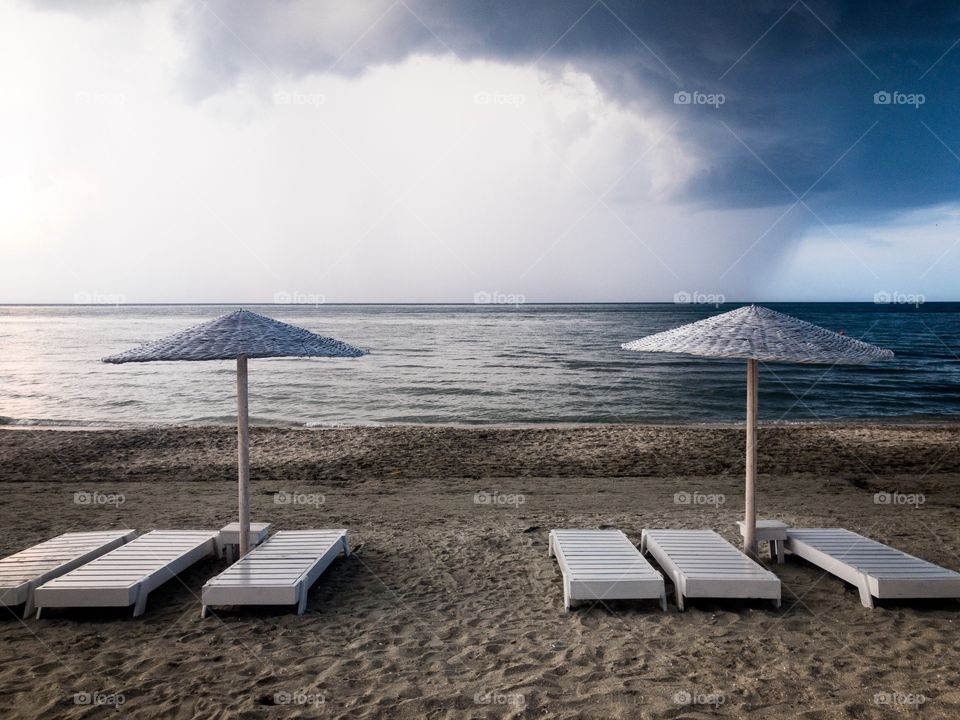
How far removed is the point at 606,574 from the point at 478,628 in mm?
1161

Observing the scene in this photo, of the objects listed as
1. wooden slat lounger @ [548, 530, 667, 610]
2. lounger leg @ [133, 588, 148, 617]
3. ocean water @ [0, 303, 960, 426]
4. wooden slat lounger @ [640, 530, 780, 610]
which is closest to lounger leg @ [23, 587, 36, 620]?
lounger leg @ [133, 588, 148, 617]

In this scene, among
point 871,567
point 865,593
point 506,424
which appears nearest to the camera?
point 865,593

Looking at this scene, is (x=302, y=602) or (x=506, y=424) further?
(x=506, y=424)

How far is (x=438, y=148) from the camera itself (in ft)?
92.1

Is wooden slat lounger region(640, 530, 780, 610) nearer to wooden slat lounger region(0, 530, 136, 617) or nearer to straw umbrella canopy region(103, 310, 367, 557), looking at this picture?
straw umbrella canopy region(103, 310, 367, 557)

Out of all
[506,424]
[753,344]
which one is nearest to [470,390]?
[506,424]

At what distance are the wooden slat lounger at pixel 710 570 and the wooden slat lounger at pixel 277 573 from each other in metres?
3.19

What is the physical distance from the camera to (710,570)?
520cm

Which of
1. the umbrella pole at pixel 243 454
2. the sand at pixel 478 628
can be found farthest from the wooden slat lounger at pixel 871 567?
the umbrella pole at pixel 243 454

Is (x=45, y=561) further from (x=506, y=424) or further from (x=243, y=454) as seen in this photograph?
(x=506, y=424)

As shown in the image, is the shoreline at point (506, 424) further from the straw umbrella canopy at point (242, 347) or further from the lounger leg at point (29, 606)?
the lounger leg at point (29, 606)

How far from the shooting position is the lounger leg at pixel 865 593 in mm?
Answer: 5098

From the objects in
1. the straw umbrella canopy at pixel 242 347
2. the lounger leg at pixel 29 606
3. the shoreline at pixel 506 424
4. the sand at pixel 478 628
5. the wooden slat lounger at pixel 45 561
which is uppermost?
the straw umbrella canopy at pixel 242 347

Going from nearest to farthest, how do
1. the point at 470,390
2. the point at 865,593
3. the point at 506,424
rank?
the point at 865,593
the point at 506,424
the point at 470,390
